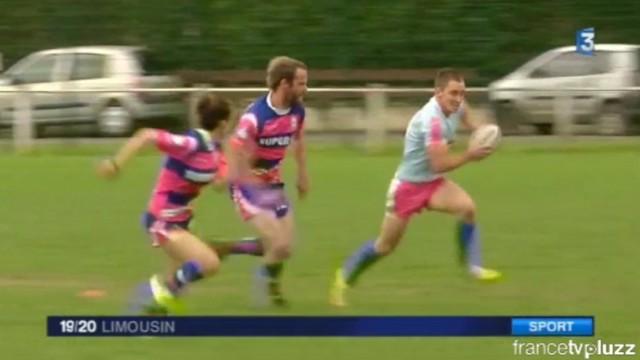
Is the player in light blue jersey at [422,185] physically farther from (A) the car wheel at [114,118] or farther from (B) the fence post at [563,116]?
(A) the car wheel at [114,118]

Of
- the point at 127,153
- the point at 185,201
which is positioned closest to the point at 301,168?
the point at 185,201

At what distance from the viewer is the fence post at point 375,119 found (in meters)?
22.4

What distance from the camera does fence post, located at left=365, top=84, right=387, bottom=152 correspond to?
73.5 ft

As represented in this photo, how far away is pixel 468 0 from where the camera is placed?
27594mm

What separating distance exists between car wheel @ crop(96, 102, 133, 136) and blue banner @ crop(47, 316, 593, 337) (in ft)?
45.0

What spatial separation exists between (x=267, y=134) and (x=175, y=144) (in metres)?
0.95

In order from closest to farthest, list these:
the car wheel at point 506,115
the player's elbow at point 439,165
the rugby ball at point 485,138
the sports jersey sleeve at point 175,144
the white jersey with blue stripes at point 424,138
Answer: the sports jersey sleeve at point 175,144 < the rugby ball at point 485,138 < the player's elbow at point 439,165 < the white jersey with blue stripes at point 424,138 < the car wheel at point 506,115

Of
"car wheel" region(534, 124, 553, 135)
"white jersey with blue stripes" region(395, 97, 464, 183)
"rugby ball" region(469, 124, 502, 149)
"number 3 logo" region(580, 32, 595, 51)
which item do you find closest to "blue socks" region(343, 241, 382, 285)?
"white jersey with blue stripes" region(395, 97, 464, 183)

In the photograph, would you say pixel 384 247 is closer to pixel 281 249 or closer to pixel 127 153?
pixel 281 249

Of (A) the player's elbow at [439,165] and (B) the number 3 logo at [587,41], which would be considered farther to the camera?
(B) the number 3 logo at [587,41]

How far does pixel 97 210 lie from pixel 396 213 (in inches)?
210

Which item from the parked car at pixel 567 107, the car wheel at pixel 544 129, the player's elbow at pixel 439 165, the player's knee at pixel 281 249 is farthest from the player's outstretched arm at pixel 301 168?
the car wheel at pixel 544 129

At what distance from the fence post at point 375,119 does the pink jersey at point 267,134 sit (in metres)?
11.6

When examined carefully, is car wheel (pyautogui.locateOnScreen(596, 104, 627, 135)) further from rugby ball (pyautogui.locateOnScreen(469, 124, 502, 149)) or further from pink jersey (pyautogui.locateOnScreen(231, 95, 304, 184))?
pink jersey (pyautogui.locateOnScreen(231, 95, 304, 184))
